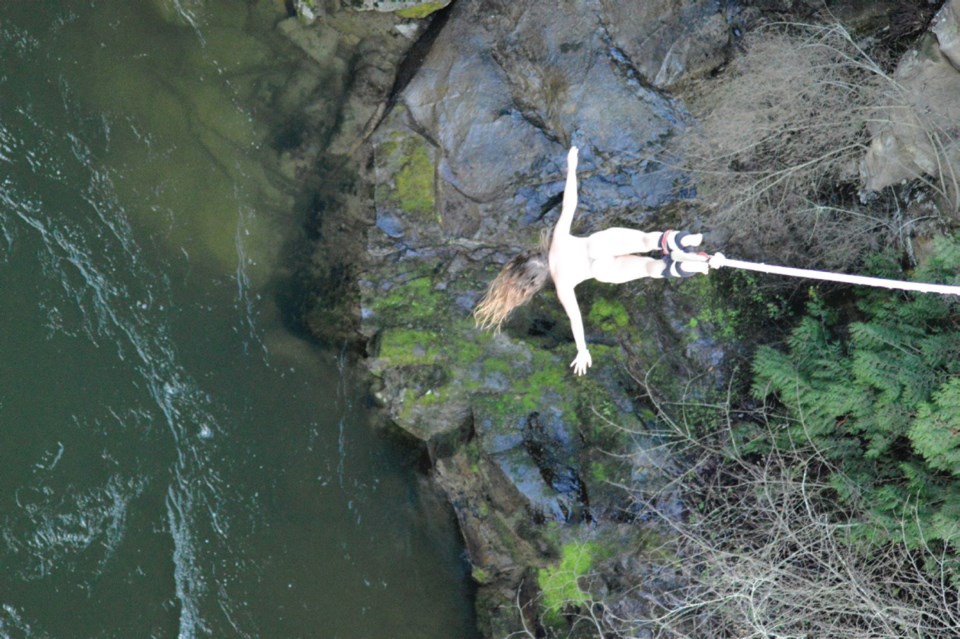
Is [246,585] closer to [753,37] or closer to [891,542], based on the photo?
[891,542]

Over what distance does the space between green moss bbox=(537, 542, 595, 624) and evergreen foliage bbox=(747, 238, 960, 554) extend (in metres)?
2.34

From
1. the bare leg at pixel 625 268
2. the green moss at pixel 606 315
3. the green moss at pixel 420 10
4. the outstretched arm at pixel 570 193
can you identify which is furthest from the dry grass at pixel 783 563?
the green moss at pixel 420 10

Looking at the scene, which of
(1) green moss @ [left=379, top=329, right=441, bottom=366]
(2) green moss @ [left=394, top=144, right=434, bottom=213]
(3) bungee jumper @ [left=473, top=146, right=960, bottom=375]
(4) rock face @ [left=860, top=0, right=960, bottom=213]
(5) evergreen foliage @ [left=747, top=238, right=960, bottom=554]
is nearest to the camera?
(3) bungee jumper @ [left=473, top=146, right=960, bottom=375]

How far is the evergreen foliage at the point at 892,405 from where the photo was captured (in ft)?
19.8

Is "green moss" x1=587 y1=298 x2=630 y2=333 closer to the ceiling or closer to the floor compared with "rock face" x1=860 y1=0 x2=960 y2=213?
closer to the floor

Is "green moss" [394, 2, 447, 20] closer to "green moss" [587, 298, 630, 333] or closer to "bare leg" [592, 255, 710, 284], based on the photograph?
"green moss" [587, 298, 630, 333]

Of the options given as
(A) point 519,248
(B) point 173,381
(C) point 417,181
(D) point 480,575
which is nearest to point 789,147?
(A) point 519,248

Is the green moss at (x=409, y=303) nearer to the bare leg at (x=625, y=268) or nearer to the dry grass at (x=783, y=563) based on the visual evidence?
the bare leg at (x=625, y=268)

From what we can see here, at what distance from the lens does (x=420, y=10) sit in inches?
327

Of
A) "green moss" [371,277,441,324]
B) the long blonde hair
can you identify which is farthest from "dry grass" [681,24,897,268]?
"green moss" [371,277,441,324]

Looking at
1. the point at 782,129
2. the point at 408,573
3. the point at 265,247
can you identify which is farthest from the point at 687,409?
the point at 265,247

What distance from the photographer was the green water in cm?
710

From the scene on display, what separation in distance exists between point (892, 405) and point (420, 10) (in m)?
5.99

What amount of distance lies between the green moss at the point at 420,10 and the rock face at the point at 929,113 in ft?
14.7
